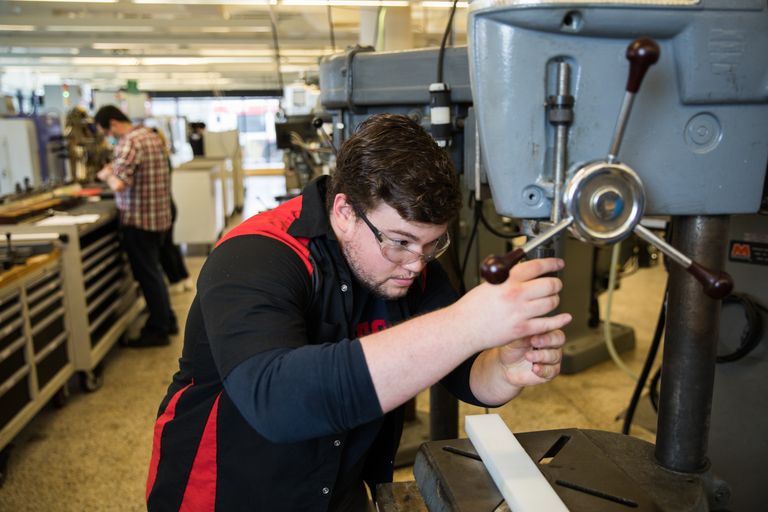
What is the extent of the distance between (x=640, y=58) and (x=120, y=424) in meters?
2.48

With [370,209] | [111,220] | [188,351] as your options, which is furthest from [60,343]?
[370,209]

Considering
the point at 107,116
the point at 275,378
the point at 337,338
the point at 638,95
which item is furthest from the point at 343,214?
the point at 107,116

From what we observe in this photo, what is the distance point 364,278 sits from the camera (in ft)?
3.27

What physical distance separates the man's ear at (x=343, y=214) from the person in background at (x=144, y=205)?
254cm

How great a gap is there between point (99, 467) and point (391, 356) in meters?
1.95

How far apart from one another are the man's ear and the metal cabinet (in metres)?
1.58

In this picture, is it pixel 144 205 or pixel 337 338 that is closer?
pixel 337 338

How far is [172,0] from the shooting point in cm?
390

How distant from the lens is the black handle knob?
584 millimetres

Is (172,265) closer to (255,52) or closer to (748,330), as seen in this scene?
(748,330)

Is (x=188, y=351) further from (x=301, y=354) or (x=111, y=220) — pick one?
(x=111, y=220)

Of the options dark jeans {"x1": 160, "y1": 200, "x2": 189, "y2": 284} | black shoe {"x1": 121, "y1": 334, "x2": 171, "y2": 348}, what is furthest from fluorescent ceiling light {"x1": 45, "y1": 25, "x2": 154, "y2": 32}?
black shoe {"x1": 121, "y1": 334, "x2": 171, "y2": 348}

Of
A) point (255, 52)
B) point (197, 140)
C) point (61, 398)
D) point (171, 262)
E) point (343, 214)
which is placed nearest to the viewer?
point (343, 214)

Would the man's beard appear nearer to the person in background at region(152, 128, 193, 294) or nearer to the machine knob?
the machine knob
